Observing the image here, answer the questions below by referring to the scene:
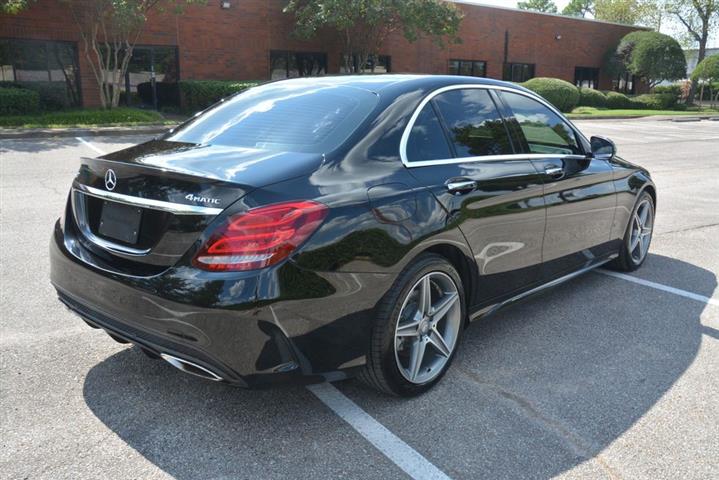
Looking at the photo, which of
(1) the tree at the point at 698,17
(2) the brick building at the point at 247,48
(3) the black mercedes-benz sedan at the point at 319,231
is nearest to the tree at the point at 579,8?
(1) the tree at the point at 698,17

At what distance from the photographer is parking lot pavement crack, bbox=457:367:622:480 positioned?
2.77 metres

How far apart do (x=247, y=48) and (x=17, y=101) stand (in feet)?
30.2

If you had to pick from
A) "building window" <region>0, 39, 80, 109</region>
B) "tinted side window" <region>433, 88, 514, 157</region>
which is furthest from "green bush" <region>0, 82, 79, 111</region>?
"tinted side window" <region>433, 88, 514, 157</region>

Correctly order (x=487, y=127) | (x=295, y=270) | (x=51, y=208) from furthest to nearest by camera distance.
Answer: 1. (x=51, y=208)
2. (x=487, y=127)
3. (x=295, y=270)

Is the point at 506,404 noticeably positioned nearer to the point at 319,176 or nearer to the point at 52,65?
the point at 319,176

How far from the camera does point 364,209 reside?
286 centimetres

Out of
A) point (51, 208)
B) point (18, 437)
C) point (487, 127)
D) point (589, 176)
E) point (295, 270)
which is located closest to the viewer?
point (295, 270)

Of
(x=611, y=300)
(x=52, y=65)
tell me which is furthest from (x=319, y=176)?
(x=52, y=65)

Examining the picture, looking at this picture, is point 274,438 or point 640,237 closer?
point 274,438

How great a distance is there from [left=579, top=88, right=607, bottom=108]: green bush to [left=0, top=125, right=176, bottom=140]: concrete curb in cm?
2424

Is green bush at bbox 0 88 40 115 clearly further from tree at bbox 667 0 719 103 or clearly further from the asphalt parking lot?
tree at bbox 667 0 719 103

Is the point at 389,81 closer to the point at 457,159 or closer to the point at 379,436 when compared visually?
the point at 457,159

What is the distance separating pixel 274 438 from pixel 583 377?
5.97ft

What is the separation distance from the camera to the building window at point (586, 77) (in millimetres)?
38125
